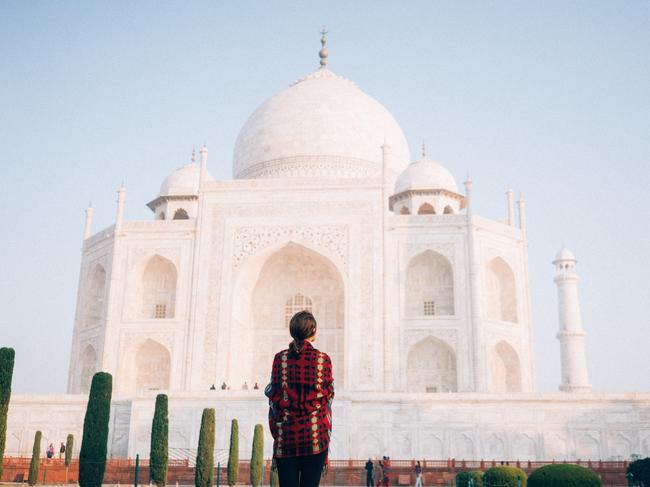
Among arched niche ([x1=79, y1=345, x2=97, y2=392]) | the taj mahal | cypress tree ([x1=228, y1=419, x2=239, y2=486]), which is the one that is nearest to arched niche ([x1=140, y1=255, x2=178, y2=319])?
the taj mahal

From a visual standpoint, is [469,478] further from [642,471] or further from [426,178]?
[426,178]

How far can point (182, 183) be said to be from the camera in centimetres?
2433

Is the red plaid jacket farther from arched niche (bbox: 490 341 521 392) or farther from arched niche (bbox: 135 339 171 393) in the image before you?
→ arched niche (bbox: 135 339 171 393)

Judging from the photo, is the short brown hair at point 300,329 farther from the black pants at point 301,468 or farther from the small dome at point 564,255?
the small dome at point 564,255

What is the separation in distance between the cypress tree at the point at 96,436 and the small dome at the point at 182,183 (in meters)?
14.5

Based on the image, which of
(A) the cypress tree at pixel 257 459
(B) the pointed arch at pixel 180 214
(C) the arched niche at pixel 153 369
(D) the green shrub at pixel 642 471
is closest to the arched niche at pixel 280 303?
(C) the arched niche at pixel 153 369

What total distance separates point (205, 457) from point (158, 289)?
11204mm

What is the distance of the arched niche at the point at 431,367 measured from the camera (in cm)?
1998

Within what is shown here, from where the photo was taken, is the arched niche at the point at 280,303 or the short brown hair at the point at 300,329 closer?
the short brown hair at the point at 300,329

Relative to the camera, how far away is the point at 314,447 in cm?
279

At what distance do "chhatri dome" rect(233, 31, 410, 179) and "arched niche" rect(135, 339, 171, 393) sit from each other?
7.15 meters

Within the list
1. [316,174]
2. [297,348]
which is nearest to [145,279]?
[316,174]

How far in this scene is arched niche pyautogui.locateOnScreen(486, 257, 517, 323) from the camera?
21.2m

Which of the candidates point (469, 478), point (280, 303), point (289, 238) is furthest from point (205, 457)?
point (280, 303)
